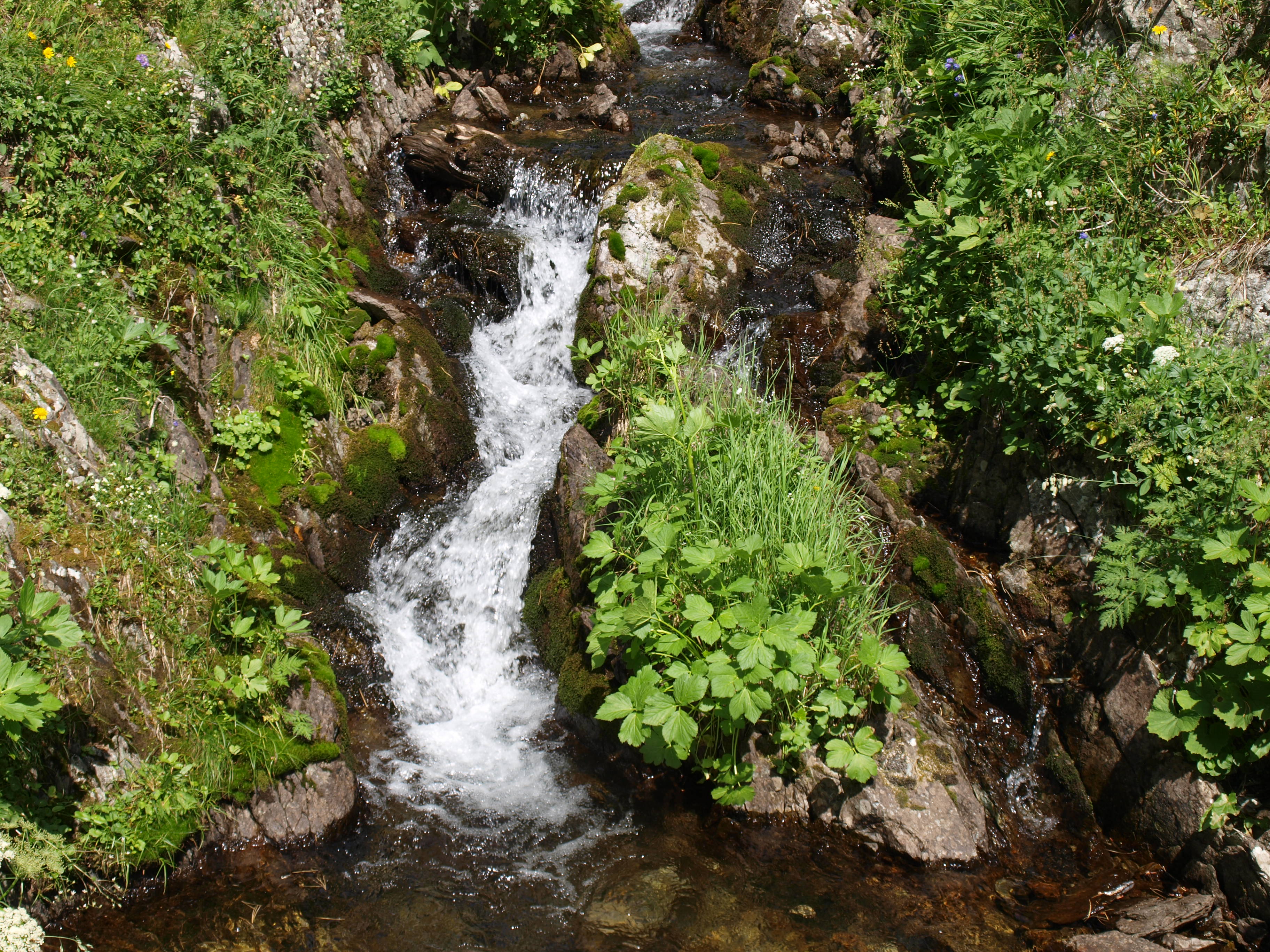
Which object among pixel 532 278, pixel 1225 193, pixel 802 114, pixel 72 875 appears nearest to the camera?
pixel 72 875

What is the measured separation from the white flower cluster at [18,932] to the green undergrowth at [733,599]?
258cm

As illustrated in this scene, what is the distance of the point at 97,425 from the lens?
5.11 m

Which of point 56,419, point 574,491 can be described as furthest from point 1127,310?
point 56,419

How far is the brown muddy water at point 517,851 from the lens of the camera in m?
4.09

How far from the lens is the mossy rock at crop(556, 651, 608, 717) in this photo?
5.50 metres

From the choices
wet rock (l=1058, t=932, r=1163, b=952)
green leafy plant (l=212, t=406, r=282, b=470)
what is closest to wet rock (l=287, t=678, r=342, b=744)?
green leafy plant (l=212, t=406, r=282, b=470)

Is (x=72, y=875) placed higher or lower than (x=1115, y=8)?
lower

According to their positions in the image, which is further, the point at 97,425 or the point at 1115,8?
the point at 1115,8

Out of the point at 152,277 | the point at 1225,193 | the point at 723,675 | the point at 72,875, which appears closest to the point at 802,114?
the point at 1225,193

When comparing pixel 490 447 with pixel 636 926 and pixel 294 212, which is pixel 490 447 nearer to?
pixel 294 212

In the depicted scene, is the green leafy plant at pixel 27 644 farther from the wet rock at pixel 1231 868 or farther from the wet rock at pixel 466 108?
the wet rock at pixel 466 108

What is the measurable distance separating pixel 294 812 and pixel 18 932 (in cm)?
139

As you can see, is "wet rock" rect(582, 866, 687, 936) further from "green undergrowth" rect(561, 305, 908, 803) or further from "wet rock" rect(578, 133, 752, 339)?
"wet rock" rect(578, 133, 752, 339)

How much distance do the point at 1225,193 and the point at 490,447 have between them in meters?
6.04
